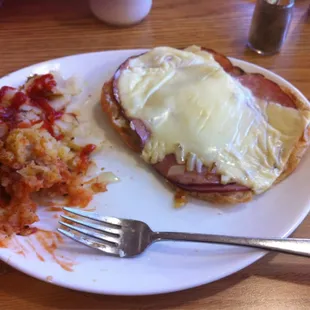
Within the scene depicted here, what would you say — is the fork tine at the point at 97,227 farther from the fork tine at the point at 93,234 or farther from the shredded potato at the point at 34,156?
the shredded potato at the point at 34,156

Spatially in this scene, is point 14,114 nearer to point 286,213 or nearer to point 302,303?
point 286,213

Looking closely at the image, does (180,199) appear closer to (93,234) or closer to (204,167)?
(204,167)

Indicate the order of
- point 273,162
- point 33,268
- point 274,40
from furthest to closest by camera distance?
point 274,40 < point 273,162 < point 33,268

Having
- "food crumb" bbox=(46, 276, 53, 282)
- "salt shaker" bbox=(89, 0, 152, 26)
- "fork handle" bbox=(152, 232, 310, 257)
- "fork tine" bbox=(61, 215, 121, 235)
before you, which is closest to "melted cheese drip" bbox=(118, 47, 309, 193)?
"fork handle" bbox=(152, 232, 310, 257)

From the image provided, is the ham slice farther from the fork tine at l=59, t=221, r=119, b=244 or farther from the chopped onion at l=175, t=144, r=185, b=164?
the fork tine at l=59, t=221, r=119, b=244

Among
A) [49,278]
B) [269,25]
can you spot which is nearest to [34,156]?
[49,278]

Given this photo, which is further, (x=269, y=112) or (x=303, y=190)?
(x=269, y=112)

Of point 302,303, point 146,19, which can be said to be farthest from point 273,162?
point 146,19
